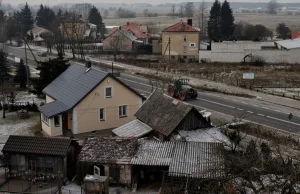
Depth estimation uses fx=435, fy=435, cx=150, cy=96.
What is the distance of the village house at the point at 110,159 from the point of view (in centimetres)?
1994

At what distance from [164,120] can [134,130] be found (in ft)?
6.41

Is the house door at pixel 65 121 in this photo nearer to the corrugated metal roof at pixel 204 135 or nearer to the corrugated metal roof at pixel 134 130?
the corrugated metal roof at pixel 134 130

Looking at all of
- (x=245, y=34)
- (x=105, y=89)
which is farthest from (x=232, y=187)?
(x=245, y=34)

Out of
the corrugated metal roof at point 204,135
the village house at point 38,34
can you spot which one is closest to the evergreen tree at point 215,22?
the village house at point 38,34

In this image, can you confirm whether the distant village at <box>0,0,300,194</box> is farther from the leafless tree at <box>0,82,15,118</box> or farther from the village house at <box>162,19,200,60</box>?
the village house at <box>162,19,200,60</box>

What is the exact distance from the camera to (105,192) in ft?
61.9

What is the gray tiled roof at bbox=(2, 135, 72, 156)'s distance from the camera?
20656 mm

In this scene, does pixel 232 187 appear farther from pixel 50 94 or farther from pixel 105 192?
pixel 50 94

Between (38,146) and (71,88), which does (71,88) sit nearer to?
(71,88)

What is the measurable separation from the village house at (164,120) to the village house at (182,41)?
37.2 meters

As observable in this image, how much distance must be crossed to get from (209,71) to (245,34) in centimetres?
3787

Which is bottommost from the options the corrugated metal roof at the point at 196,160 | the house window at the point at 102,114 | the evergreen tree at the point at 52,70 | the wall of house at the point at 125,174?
the wall of house at the point at 125,174

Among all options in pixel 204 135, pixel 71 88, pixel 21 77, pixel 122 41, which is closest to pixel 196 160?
pixel 204 135

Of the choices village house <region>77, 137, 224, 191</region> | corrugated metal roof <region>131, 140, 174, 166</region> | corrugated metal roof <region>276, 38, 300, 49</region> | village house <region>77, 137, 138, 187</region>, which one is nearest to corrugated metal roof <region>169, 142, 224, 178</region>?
village house <region>77, 137, 224, 191</region>
